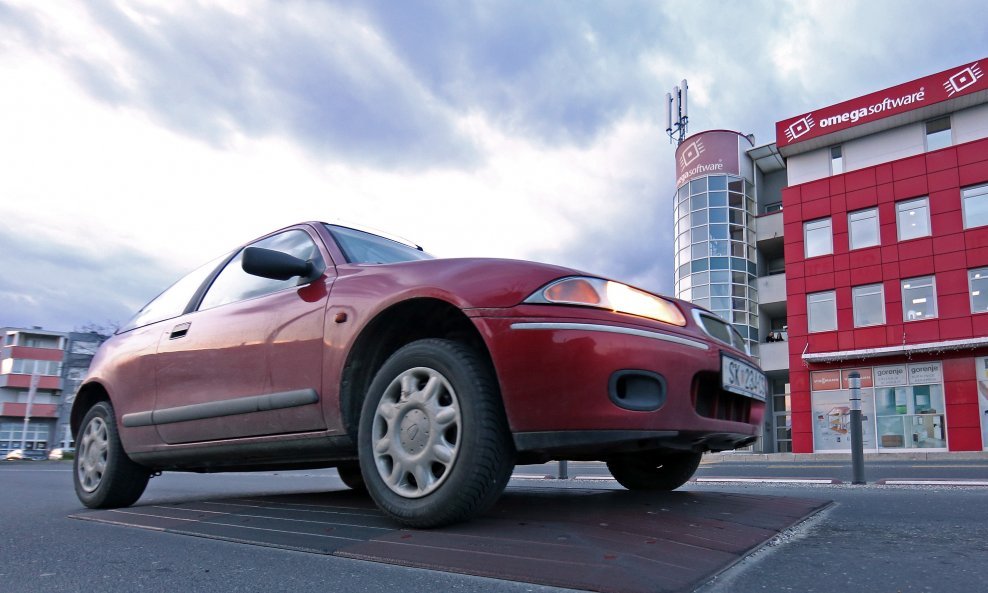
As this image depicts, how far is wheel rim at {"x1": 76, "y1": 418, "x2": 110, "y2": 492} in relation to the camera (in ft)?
15.0

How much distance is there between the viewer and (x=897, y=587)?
1.97m

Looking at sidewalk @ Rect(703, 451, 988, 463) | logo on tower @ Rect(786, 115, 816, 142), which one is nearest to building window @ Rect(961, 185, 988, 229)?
logo on tower @ Rect(786, 115, 816, 142)

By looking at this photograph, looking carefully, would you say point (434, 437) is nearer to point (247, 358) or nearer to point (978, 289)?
point (247, 358)

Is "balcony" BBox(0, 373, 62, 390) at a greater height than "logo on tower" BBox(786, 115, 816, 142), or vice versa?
"logo on tower" BBox(786, 115, 816, 142)

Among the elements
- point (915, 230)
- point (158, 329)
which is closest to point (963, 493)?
point (158, 329)

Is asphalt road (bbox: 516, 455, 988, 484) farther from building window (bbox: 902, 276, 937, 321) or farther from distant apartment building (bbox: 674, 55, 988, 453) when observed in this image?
building window (bbox: 902, 276, 937, 321)

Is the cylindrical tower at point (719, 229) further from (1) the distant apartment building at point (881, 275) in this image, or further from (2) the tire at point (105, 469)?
(2) the tire at point (105, 469)

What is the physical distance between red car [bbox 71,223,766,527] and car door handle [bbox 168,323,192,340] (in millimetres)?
13

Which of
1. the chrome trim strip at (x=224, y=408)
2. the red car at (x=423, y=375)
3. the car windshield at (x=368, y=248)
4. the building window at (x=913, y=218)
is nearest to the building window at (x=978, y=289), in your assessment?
the building window at (x=913, y=218)

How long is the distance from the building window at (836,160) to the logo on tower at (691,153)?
664cm

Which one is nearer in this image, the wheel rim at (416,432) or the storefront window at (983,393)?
the wheel rim at (416,432)

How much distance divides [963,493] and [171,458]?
4836 millimetres

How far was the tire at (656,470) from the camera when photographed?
416cm

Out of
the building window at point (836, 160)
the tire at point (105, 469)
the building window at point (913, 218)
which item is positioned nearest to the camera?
the tire at point (105, 469)
